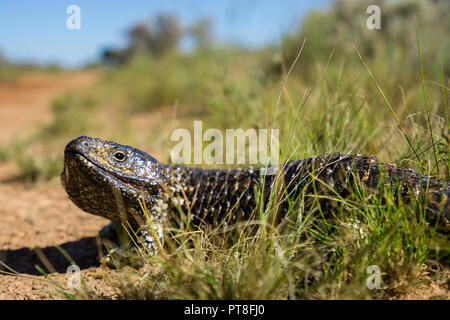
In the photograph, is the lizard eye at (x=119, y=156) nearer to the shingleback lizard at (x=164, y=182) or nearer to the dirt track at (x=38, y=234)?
the shingleback lizard at (x=164, y=182)

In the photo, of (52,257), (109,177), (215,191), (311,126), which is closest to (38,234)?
(52,257)

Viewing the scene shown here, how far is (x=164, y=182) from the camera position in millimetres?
2639

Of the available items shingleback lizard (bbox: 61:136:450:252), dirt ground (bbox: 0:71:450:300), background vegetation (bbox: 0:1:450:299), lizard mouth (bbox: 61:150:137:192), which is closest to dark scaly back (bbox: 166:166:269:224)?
shingleback lizard (bbox: 61:136:450:252)

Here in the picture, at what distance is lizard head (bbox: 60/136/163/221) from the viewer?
2.41 meters

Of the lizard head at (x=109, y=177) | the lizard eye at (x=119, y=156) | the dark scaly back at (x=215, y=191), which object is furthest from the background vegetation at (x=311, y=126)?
the lizard eye at (x=119, y=156)

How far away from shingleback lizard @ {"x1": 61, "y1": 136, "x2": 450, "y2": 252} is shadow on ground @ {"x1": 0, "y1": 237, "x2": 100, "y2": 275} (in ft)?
1.25

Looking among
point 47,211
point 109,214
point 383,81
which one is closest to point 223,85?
point 383,81

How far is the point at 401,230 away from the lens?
175 cm

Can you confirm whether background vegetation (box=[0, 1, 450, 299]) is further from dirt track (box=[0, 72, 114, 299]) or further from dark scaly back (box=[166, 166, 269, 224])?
dirt track (box=[0, 72, 114, 299])

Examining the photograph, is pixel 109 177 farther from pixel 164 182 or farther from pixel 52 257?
pixel 52 257

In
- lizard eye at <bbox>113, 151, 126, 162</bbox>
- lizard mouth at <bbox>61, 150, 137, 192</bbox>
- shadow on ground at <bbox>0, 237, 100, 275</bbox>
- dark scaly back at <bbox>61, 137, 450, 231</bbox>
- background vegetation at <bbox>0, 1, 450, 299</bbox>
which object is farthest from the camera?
shadow on ground at <bbox>0, 237, 100, 275</bbox>

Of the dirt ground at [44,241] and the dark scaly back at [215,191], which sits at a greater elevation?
the dark scaly back at [215,191]

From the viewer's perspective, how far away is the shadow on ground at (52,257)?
2668 millimetres
